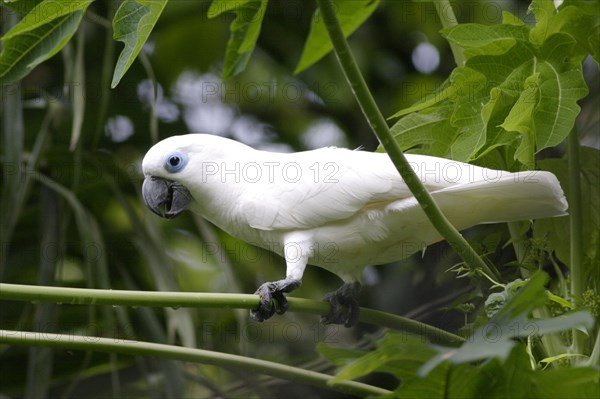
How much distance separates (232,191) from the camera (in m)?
1.84

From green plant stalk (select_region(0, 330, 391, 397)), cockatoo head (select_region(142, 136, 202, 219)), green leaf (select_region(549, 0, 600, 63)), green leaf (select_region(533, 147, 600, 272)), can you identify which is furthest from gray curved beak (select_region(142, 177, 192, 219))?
green leaf (select_region(549, 0, 600, 63))

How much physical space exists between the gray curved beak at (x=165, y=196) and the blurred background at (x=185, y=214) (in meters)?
0.40

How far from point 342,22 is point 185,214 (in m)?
1.15

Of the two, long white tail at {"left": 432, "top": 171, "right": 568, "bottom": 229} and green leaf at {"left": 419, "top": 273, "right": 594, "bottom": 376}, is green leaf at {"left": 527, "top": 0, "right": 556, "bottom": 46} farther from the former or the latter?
green leaf at {"left": 419, "top": 273, "right": 594, "bottom": 376}

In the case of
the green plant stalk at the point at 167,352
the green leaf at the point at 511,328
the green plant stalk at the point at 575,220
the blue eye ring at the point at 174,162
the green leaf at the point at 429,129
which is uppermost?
the green leaf at the point at 429,129

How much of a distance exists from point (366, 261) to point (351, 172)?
215mm

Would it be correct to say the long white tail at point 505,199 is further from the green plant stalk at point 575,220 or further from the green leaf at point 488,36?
the green leaf at point 488,36

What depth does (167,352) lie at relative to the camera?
4.54 ft

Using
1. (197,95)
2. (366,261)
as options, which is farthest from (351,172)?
(197,95)

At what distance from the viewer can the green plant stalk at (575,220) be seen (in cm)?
155

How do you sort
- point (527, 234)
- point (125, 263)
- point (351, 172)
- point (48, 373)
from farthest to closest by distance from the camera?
point (125, 263)
point (48, 373)
point (527, 234)
point (351, 172)

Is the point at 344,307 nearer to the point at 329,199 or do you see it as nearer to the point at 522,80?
the point at 329,199

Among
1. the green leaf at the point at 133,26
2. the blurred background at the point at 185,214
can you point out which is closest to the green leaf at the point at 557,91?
the blurred background at the point at 185,214

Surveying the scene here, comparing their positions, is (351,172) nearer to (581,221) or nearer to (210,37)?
(581,221)
